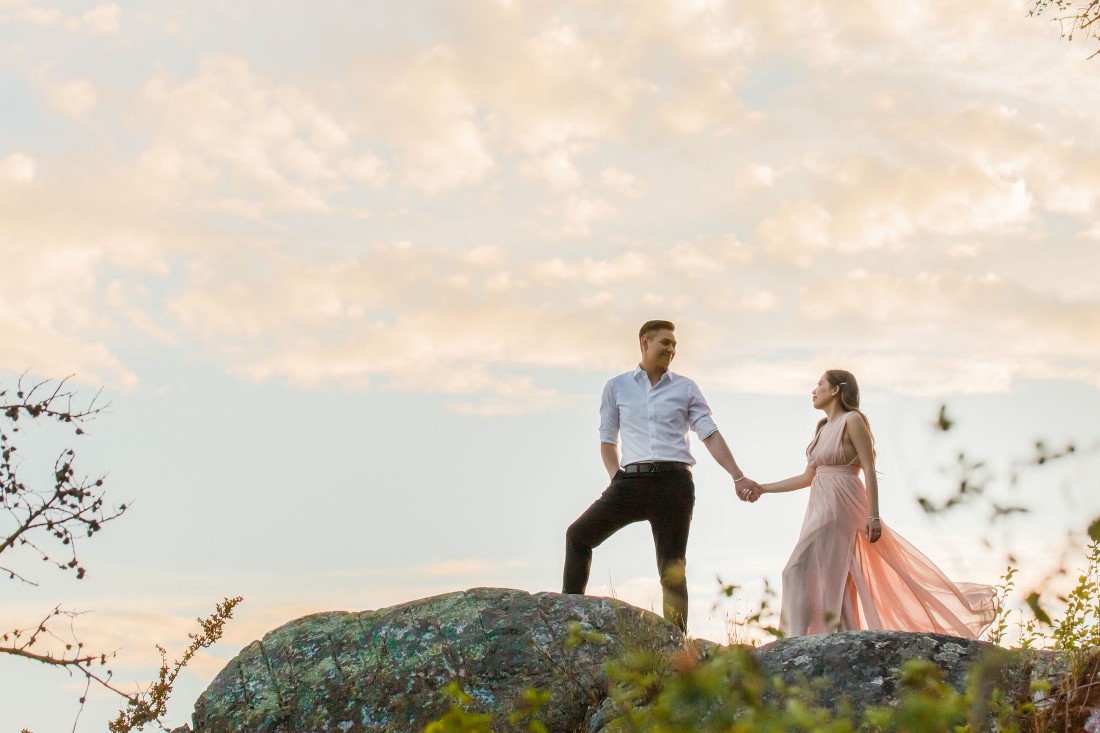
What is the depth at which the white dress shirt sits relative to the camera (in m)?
9.80

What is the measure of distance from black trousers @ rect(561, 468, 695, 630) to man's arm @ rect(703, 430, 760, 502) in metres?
0.66

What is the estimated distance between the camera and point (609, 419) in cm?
1030

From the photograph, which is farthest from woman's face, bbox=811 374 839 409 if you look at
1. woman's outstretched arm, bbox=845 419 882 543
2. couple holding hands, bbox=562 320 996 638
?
woman's outstretched arm, bbox=845 419 882 543

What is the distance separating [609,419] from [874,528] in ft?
8.39

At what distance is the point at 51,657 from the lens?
283 inches

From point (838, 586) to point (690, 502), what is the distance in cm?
165

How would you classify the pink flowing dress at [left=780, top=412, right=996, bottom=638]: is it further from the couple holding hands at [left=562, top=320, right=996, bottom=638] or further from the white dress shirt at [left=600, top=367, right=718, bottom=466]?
the white dress shirt at [left=600, top=367, right=718, bottom=466]

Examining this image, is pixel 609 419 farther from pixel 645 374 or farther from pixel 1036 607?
Result: pixel 1036 607

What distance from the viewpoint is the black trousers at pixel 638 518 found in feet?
31.0

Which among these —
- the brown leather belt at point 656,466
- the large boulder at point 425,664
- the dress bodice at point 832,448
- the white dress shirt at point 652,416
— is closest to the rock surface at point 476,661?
the large boulder at point 425,664

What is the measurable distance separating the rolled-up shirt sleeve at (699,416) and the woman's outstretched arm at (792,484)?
2.74 ft

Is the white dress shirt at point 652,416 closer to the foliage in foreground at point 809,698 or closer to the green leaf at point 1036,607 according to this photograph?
the foliage in foreground at point 809,698

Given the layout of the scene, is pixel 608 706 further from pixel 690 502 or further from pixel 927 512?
pixel 927 512

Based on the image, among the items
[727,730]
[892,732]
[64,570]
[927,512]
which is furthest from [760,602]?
[64,570]
